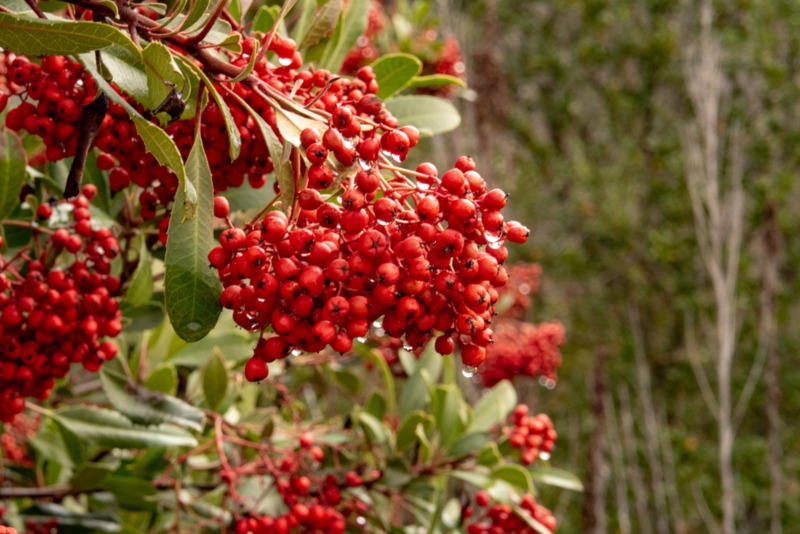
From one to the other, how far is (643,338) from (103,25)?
271 inches

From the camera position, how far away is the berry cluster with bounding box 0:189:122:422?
943 millimetres

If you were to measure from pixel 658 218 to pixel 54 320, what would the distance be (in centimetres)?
687

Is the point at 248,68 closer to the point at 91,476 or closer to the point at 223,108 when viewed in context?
the point at 223,108

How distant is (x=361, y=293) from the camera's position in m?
0.74

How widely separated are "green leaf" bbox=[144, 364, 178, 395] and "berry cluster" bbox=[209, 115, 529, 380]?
0.64 meters

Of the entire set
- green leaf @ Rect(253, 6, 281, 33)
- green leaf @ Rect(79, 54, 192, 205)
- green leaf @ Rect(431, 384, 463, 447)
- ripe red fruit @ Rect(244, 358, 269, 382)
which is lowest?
green leaf @ Rect(431, 384, 463, 447)

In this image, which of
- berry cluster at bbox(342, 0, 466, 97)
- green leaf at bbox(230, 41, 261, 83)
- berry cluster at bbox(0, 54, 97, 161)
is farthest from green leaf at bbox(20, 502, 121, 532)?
berry cluster at bbox(342, 0, 466, 97)

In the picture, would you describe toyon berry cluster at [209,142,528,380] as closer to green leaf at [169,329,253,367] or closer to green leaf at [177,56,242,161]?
green leaf at [177,56,242,161]

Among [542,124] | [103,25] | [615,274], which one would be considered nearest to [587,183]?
[615,274]

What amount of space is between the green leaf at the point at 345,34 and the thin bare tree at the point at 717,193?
147 inches

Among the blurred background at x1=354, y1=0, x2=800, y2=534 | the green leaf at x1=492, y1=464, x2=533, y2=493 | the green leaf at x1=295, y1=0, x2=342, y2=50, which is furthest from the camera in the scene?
the blurred background at x1=354, y1=0, x2=800, y2=534

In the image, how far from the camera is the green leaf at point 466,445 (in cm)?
161

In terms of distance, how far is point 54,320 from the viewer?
0.94m

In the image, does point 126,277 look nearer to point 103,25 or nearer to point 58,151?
point 58,151
